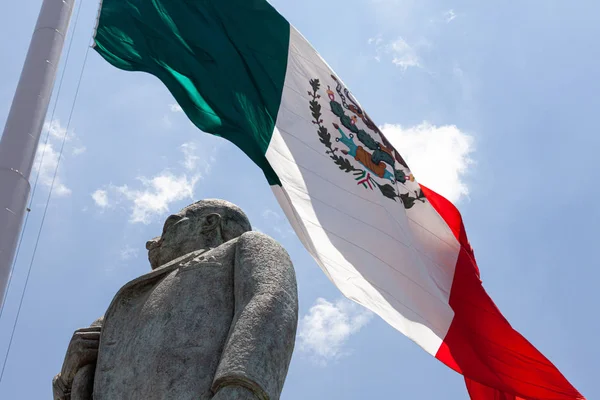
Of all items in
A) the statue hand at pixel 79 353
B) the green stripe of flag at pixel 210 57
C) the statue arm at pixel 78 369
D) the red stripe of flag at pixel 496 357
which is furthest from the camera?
the green stripe of flag at pixel 210 57

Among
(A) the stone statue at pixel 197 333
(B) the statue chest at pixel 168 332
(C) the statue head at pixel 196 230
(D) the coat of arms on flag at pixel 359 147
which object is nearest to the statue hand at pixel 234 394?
(A) the stone statue at pixel 197 333

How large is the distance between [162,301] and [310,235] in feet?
10.8

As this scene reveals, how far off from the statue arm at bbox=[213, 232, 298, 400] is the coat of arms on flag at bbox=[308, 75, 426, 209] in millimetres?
3771

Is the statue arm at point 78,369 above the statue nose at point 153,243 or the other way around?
the other way around

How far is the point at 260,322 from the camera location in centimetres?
462

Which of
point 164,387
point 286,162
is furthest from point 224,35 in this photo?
point 164,387

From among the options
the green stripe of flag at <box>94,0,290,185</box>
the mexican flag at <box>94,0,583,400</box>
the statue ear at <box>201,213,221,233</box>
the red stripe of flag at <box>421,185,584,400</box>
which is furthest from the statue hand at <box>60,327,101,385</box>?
the red stripe of flag at <box>421,185,584,400</box>

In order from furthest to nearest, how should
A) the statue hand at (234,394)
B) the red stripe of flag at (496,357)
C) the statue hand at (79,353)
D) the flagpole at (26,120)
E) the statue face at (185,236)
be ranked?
1. the red stripe of flag at (496,357)
2. the flagpole at (26,120)
3. the statue face at (185,236)
4. the statue hand at (79,353)
5. the statue hand at (234,394)

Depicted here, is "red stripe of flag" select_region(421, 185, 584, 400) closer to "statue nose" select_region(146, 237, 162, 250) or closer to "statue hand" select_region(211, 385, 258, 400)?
"statue nose" select_region(146, 237, 162, 250)

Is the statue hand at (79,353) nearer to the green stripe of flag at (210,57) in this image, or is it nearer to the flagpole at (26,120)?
the flagpole at (26,120)

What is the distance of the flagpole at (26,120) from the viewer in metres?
7.20

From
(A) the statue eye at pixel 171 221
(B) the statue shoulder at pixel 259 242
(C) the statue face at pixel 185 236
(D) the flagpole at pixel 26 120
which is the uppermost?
(D) the flagpole at pixel 26 120

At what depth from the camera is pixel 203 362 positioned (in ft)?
15.4

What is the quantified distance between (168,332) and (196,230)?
1.11 metres
